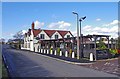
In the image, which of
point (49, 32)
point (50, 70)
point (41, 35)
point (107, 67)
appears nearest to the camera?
point (50, 70)

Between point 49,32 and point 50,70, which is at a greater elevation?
point 49,32

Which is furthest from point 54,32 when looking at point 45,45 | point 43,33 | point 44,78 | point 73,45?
point 44,78

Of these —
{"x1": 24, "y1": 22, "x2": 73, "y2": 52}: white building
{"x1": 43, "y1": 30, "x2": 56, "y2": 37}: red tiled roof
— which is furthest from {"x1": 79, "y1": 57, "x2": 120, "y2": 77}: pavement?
{"x1": 43, "y1": 30, "x2": 56, "y2": 37}: red tiled roof

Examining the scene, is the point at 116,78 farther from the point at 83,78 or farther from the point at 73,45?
the point at 73,45

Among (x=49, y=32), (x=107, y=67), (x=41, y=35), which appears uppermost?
(x=49, y=32)

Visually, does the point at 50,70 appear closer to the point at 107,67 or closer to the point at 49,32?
the point at 107,67

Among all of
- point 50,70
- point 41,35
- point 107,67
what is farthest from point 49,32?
point 50,70

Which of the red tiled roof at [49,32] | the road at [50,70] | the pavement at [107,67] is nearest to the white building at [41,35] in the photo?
the red tiled roof at [49,32]

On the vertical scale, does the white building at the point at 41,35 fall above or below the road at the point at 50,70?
above

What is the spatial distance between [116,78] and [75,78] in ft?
7.86

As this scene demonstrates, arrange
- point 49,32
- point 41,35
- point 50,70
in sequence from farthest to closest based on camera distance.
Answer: point 49,32 < point 41,35 < point 50,70

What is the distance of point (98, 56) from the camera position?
29.8 metres

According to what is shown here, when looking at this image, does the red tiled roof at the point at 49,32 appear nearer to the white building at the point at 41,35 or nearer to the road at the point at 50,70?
the white building at the point at 41,35

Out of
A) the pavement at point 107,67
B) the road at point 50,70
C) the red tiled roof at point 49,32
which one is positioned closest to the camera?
the road at point 50,70
